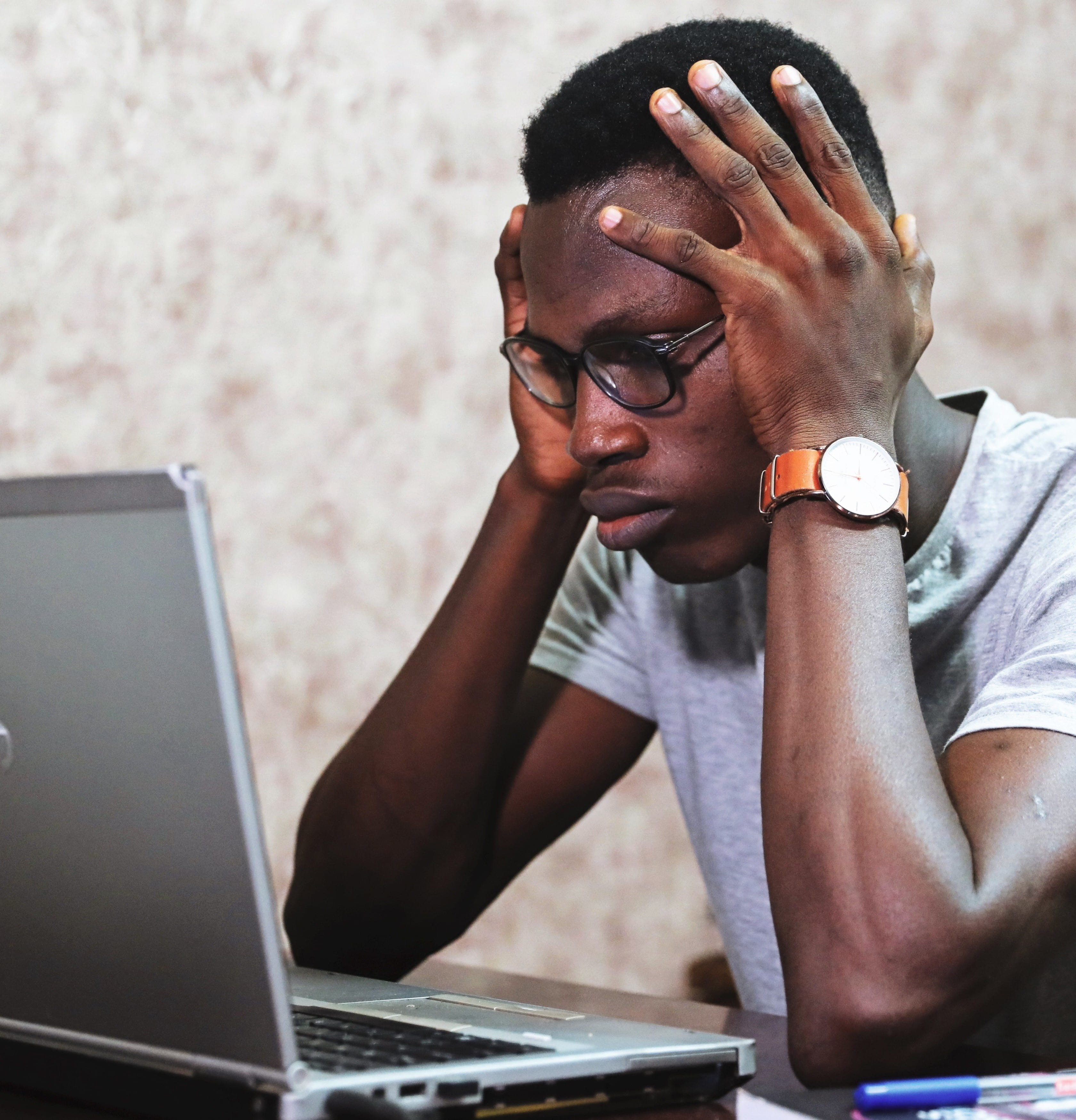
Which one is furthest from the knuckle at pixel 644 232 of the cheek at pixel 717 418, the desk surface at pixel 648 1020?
the desk surface at pixel 648 1020

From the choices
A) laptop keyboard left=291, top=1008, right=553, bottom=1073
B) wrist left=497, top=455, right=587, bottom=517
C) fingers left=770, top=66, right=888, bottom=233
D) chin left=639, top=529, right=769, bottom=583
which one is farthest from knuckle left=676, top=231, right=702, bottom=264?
laptop keyboard left=291, top=1008, right=553, bottom=1073

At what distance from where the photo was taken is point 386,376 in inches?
68.4

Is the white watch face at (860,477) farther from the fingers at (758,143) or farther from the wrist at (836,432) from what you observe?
the fingers at (758,143)

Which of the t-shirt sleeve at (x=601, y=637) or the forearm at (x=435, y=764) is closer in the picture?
the forearm at (x=435, y=764)

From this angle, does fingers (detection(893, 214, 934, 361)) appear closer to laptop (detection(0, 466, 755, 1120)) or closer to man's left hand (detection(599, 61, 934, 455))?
man's left hand (detection(599, 61, 934, 455))

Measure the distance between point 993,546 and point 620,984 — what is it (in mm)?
975

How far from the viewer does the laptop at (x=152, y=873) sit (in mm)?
524

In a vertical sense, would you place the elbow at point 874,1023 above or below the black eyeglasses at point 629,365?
below

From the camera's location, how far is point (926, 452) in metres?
1.12

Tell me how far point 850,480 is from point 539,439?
0.43 metres

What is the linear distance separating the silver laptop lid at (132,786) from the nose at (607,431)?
1.74 ft

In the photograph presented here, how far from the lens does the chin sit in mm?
1058

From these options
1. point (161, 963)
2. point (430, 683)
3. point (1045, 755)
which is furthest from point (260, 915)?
point (430, 683)

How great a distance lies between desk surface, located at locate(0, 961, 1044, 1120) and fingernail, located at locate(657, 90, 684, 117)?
0.64 meters
